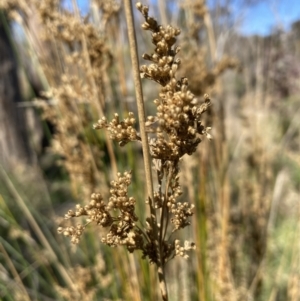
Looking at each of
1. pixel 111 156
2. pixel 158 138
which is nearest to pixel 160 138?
pixel 158 138

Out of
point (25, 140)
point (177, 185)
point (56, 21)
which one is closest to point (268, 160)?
point (56, 21)

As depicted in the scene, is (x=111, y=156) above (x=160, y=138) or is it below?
above

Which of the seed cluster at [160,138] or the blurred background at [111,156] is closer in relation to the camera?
the seed cluster at [160,138]

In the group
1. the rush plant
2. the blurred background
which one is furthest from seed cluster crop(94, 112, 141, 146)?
the blurred background

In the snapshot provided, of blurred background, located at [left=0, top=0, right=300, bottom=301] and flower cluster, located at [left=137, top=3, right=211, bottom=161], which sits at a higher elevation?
blurred background, located at [left=0, top=0, right=300, bottom=301]

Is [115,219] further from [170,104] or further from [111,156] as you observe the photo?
[111,156]

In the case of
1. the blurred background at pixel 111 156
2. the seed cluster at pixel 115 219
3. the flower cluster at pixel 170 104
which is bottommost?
the seed cluster at pixel 115 219

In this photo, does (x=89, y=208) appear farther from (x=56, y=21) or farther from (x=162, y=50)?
(x=56, y=21)

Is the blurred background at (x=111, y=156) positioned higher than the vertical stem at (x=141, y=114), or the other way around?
the blurred background at (x=111, y=156)

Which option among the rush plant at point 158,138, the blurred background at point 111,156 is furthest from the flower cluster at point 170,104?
the blurred background at point 111,156

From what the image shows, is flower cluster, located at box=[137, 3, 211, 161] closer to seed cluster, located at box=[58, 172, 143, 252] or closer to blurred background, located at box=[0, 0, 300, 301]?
seed cluster, located at box=[58, 172, 143, 252]

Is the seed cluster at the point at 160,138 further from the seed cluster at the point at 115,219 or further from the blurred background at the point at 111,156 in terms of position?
the blurred background at the point at 111,156

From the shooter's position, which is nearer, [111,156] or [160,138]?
[160,138]
